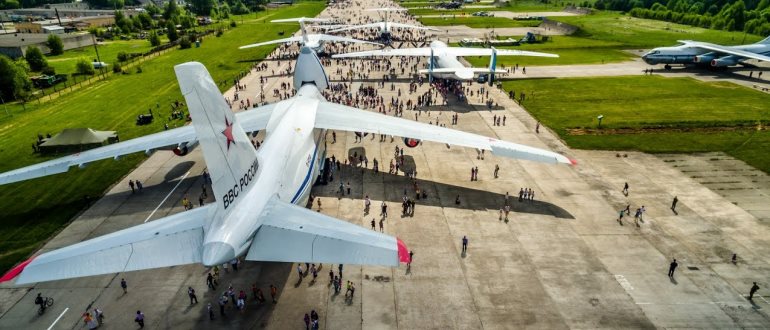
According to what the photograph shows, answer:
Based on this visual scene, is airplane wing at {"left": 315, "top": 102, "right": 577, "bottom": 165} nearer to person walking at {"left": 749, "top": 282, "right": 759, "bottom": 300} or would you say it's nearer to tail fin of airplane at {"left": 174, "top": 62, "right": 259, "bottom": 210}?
person walking at {"left": 749, "top": 282, "right": 759, "bottom": 300}

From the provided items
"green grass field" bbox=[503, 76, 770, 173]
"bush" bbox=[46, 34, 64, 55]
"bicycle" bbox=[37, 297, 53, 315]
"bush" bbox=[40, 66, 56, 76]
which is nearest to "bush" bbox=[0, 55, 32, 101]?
"bush" bbox=[40, 66, 56, 76]

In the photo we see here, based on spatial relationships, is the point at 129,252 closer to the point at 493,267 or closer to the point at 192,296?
the point at 192,296

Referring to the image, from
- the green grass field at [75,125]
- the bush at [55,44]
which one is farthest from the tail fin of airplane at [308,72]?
the bush at [55,44]

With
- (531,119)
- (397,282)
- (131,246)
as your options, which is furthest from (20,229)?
(531,119)

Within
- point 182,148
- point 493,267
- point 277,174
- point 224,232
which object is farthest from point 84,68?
point 493,267

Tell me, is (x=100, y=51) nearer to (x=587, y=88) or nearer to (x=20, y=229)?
(x=20, y=229)

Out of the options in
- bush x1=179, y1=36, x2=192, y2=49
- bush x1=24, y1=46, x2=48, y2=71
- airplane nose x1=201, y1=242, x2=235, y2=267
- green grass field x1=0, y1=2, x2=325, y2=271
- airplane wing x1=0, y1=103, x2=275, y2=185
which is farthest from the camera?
bush x1=179, y1=36, x2=192, y2=49

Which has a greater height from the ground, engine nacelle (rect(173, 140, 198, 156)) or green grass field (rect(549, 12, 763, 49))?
green grass field (rect(549, 12, 763, 49))
